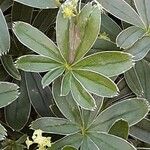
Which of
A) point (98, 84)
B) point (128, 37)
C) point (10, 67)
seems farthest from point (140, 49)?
point (10, 67)

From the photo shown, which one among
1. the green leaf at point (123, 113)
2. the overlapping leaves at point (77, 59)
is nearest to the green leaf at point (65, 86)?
the overlapping leaves at point (77, 59)

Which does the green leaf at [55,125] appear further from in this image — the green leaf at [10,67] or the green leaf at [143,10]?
the green leaf at [143,10]

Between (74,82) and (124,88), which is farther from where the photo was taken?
(124,88)

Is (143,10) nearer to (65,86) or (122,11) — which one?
(122,11)

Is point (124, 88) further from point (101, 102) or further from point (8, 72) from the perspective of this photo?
point (8, 72)

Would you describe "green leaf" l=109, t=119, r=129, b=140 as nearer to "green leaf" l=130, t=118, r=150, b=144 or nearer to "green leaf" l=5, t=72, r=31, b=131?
"green leaf" l=130, t=118, r=150, b=144

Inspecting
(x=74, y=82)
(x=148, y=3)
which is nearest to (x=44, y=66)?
(x=74, y=82)
